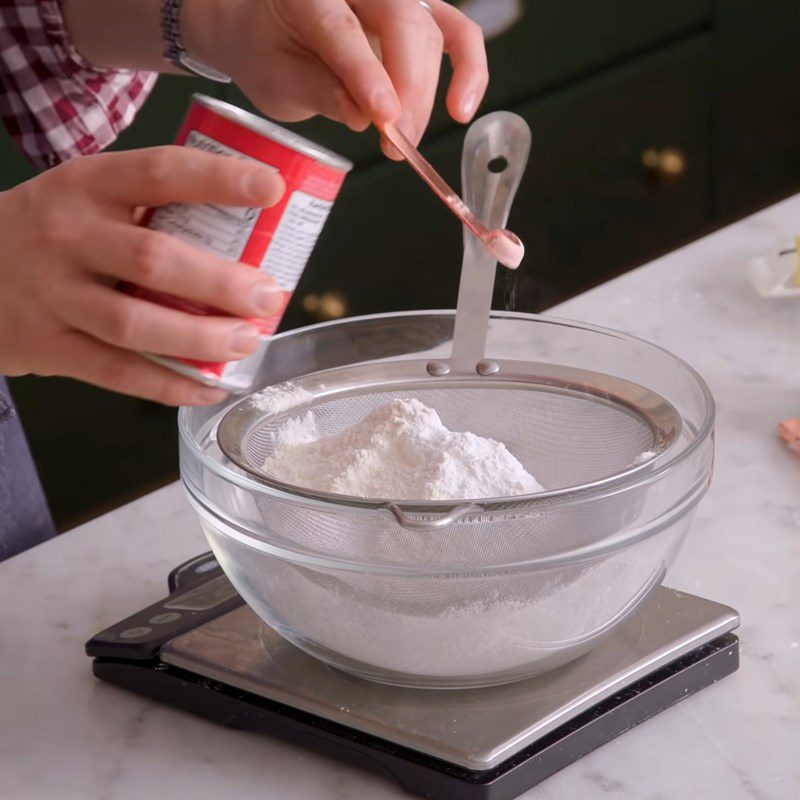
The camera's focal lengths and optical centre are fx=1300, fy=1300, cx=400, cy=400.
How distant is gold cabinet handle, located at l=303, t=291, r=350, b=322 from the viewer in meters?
2.57

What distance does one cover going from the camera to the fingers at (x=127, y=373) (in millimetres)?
676

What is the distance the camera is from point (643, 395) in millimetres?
896

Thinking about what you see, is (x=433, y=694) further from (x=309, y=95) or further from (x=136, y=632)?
(x=309, y=95)

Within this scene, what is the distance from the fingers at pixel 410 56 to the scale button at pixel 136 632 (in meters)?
0.37

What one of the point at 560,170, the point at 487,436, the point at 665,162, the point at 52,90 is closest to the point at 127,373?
the point at 487,436

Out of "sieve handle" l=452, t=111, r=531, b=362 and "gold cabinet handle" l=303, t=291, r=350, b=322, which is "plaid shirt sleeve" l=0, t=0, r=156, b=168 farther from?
"gold cabinet handle" l=303, t=291, r=350, b=322

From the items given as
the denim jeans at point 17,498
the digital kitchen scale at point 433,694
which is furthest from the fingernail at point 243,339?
the denim jeans at point 17,498

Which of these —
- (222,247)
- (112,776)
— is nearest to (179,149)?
(222,247)

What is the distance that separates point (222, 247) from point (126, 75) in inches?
36.6

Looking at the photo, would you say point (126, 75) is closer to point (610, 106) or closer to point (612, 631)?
point (612, 631)

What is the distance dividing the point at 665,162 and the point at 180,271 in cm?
271

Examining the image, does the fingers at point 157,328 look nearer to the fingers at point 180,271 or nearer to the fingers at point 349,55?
the fingers at point 180,271

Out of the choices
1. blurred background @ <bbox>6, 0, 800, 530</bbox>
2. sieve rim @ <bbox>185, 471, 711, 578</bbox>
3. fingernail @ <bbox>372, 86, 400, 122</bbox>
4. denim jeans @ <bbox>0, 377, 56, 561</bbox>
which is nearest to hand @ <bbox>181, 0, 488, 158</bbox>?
fingernail @ <bbox>372, 86, 400, 122</bbox>

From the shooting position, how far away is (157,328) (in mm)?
639
